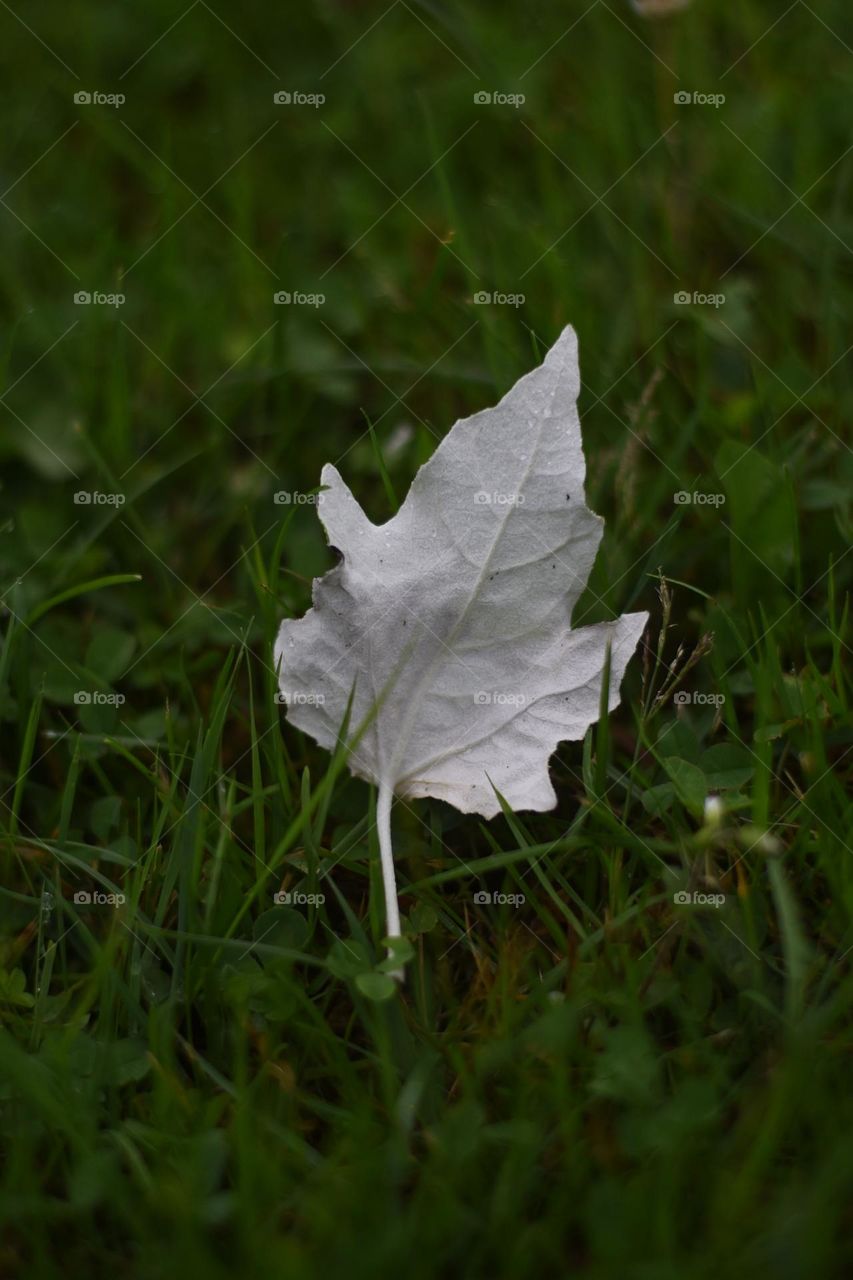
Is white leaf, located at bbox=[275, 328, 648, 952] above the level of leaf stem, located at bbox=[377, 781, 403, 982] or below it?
above

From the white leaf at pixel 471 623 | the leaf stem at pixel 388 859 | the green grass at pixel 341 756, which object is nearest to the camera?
the green grass at pixel 341 756

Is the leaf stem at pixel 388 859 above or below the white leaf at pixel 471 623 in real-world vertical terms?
below

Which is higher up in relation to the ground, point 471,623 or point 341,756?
point 471,623

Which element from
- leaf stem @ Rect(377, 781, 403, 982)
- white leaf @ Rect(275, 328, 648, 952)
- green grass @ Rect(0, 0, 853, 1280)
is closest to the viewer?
green grass @ Rect(0, 0, 853, 1280)

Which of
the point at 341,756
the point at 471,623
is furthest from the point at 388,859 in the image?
the point at 471,623

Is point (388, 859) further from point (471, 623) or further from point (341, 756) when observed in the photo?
point (471, 623)

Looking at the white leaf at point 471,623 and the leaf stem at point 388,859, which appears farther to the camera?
the white leaf at point 471,623
